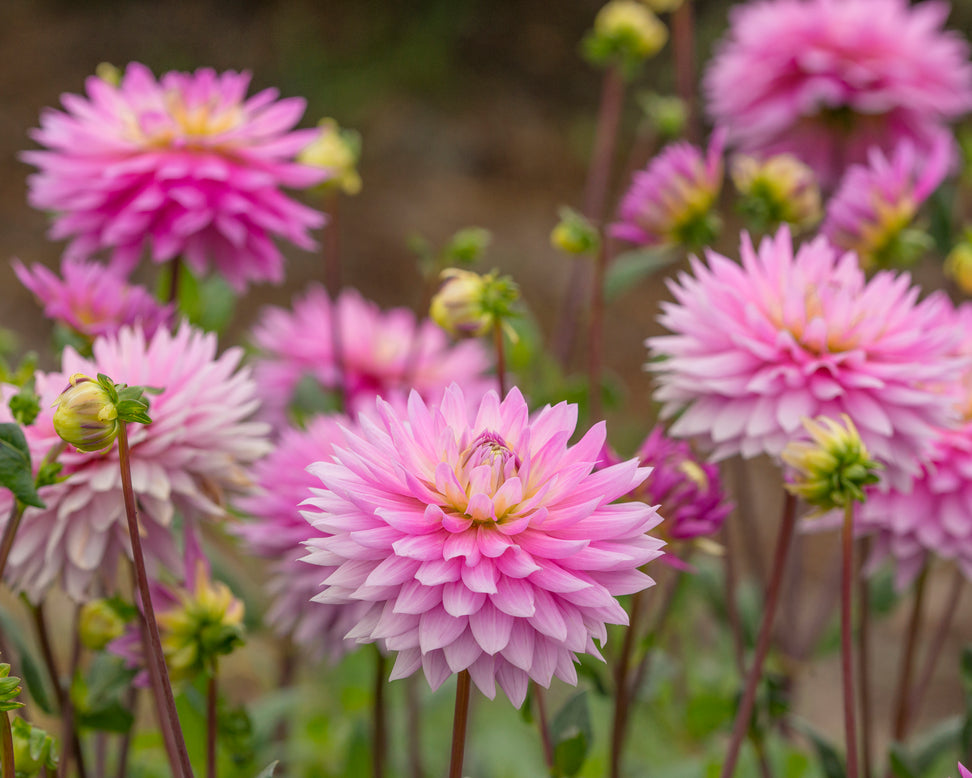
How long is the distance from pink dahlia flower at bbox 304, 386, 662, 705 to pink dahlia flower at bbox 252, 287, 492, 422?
59 centimetres

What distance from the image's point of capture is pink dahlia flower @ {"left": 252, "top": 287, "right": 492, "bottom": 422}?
3.47 feet

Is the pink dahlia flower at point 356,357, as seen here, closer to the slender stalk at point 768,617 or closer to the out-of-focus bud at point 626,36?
the out-of-focus bud at point 626,36

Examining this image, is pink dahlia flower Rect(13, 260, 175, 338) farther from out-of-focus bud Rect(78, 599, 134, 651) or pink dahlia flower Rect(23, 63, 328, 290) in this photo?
out-of-focus bud Rect(78, 599, 134, 651)

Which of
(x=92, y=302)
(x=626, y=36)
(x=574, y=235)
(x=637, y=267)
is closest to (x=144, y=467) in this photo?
(x=92, y=302)

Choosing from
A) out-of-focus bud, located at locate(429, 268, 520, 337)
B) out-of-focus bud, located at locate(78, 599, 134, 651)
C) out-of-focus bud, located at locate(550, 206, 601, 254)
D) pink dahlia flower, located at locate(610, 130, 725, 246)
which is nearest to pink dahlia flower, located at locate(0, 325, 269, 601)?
out-of-focus bud, located at locate(78, 599, 134, 651)

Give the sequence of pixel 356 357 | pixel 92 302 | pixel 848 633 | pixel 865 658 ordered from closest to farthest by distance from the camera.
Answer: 1. pixel 848 633
2. pixel 92 302
3. pixel 865 658
4. pixel 356 357

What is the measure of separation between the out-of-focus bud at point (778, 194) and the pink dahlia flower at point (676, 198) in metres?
0.04

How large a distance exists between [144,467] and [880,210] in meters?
0.66

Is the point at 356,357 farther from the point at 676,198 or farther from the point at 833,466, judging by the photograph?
the point at 833,466

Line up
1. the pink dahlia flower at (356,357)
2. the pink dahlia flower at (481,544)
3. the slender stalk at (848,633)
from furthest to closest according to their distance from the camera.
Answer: the pink dahlia flower at (356,357) → the slender stalk at (848,633) → the pink dahlia flower at (481,544)

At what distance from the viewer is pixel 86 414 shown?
443 mm

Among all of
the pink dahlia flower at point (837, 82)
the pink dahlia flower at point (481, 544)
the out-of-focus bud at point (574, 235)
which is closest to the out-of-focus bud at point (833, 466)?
the pink dahlia flower at point (481, 544)

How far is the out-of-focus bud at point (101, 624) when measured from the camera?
60 cm

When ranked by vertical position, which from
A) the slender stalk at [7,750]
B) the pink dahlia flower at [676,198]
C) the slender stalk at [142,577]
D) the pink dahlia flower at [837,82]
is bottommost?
the slender stalk at [7,750]
